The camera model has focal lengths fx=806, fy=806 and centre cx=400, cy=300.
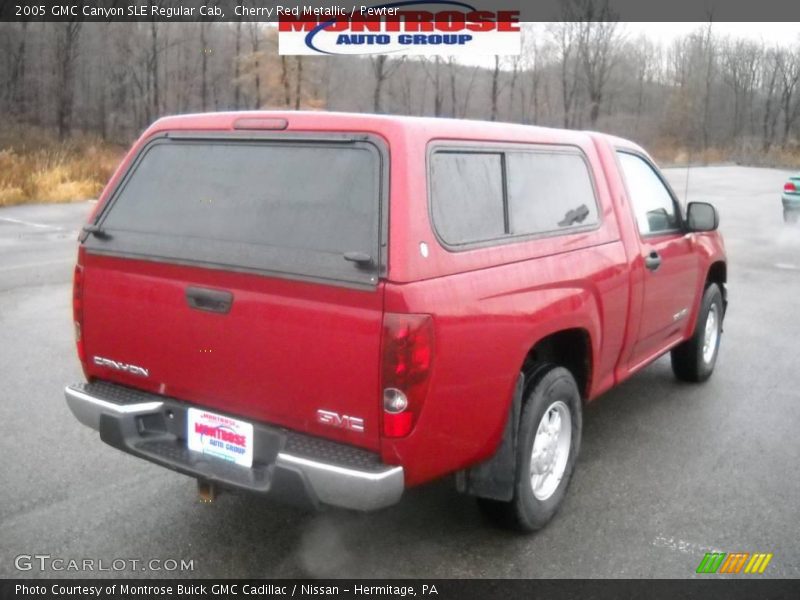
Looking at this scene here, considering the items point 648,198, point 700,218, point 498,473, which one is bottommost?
point 498,473

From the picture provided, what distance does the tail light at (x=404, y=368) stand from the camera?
285 centimetres

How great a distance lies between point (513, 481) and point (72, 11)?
41618 millimetres

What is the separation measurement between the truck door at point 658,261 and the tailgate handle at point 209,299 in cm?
240

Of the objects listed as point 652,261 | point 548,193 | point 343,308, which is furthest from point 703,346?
point 343,308

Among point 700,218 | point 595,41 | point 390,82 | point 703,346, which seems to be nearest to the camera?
point 700,218

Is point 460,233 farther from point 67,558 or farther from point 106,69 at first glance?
point 106,69

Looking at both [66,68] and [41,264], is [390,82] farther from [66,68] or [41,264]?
[41,264]

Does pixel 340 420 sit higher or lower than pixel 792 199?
higher

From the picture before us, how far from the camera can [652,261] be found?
185 inches

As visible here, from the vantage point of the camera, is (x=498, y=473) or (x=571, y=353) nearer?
(x=498, y=473)

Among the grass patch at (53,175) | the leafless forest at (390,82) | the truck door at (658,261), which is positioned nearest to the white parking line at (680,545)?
the truck door at (658,261)

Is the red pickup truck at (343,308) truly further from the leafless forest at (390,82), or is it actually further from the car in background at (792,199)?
the leafless forest at (390,82)

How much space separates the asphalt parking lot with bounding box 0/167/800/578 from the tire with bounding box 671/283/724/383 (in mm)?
122

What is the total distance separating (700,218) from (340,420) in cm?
332
